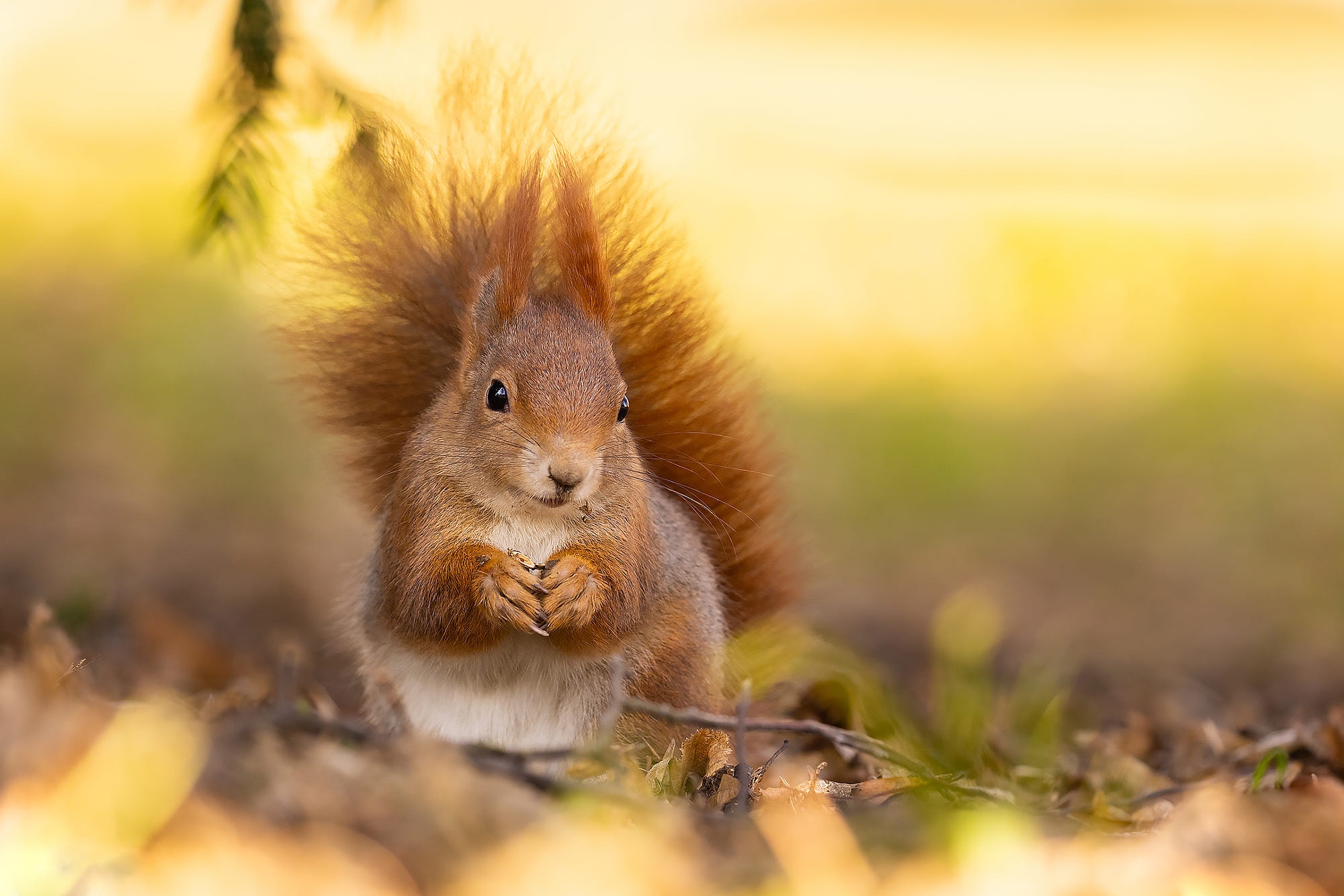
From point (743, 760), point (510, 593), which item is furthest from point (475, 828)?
point (510, 593)

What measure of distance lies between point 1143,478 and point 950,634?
251 centimetres

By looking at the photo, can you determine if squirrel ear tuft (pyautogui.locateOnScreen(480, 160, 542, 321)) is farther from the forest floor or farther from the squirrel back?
the forest floor

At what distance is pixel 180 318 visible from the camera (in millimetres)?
5027

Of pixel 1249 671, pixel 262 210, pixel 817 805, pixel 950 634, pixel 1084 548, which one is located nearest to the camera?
pixel 817 805

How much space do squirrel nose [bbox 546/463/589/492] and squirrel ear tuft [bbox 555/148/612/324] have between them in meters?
0.32

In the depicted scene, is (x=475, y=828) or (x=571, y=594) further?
(x=571, y=594)

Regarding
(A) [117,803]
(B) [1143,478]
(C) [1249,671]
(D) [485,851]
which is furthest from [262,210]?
(B) [1143,478]

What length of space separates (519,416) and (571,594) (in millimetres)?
280

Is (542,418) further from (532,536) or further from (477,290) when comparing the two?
(477,290)

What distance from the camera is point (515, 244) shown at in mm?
1957

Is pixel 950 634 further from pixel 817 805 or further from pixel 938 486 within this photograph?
pixel 938 486

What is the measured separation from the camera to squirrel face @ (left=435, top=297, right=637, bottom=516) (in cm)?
186

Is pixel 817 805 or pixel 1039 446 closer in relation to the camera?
pixel 817 805

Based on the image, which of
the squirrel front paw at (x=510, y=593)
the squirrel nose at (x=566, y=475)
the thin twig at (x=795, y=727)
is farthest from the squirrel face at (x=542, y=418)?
the thin twig at (x=795, y=727)
